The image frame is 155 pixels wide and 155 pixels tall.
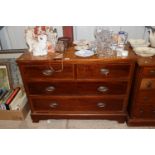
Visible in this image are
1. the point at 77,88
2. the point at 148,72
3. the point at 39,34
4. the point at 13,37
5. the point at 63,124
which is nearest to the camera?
the point at 148,72

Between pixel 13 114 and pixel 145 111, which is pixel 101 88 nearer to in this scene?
pixel 145 111

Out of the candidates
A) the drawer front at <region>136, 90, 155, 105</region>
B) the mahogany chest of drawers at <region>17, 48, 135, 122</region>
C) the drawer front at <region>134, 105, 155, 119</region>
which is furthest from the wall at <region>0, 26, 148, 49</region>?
the drawer front at <region>134, 105, 155, 119</region>

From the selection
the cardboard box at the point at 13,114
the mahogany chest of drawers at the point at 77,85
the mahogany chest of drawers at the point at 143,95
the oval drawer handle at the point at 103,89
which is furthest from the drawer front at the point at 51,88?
the mahogany chest of drawers at the point at 143,95

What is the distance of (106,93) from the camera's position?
1.86 metres

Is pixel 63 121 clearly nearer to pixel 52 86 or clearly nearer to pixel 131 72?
pixel 52 86

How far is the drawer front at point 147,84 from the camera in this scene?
1667 millimetres

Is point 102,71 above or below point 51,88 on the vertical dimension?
above

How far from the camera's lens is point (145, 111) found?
189 centimetres

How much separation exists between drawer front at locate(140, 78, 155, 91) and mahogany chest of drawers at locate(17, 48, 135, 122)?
0.42 ft

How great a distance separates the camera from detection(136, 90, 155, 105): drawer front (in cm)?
175

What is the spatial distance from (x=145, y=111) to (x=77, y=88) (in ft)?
2.71

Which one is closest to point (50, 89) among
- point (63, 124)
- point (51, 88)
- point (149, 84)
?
point (51, 88)
